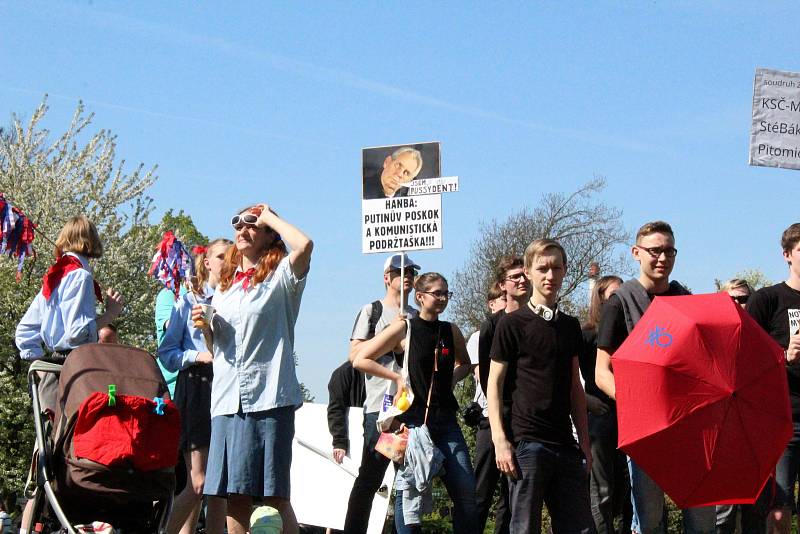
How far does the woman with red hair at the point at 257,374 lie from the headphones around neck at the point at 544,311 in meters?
1.32

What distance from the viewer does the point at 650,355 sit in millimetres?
5938

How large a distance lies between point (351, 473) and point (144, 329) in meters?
17.7

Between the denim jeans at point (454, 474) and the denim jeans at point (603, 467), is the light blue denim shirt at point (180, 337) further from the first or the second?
the denim jeans at point (603, 467)

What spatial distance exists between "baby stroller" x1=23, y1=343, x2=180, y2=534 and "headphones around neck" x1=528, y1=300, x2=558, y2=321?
2082mm

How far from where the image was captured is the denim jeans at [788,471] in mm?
6988

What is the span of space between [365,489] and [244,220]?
2524 mm

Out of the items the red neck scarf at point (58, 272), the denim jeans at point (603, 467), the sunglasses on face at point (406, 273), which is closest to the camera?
→ the red neck scarf at point (58, 272)

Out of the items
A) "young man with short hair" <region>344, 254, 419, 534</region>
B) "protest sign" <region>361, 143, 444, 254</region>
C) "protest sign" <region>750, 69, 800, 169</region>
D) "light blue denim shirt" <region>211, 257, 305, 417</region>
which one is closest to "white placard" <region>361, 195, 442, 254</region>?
"protest sign" <region>361, 143, 444, 254</region>

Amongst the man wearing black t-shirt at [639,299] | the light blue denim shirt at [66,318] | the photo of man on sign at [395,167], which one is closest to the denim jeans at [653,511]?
the man wearing black t-shirt at [639,299]

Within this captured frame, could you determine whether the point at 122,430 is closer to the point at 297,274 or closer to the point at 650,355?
the point at 297,274

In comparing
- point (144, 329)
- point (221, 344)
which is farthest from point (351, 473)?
point (144, 329)

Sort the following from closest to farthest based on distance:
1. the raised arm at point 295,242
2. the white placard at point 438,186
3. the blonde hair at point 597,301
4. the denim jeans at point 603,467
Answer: the raised arm at point 295,242
the denim jeans at point 603,467
the blonde hair at point 597,301
the white placard at point 438,186

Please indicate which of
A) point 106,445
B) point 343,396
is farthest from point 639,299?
point 343,396

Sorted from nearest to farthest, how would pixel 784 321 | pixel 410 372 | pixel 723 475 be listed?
pixel 723 475, pixel 784 321, pixel 410 372
